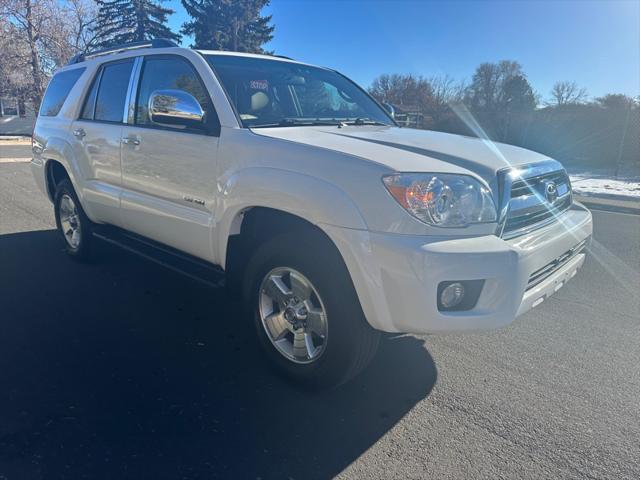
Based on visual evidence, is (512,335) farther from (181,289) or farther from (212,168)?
(181,289)

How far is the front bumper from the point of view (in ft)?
7.50

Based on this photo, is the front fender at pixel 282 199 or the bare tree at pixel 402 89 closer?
the front fender at pixel 282 199

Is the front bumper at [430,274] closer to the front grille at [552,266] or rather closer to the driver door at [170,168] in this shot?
the front grille at [552,266]

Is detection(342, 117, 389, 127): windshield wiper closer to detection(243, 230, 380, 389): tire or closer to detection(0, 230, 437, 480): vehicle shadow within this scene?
detection(243, 230, 380, 389): tire

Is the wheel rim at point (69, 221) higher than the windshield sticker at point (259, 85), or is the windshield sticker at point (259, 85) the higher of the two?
the windshield sticker at point (259, 85)

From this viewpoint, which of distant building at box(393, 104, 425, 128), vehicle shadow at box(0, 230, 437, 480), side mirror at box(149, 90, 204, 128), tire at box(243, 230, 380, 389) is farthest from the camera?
distant building at box(393, 104, 425, 128)

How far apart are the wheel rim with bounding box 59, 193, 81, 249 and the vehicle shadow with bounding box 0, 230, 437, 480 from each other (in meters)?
1.02

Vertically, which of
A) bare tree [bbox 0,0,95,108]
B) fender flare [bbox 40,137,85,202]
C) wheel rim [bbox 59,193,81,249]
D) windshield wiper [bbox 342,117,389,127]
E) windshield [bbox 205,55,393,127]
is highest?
bare tree [bbox 0,0,95,108]

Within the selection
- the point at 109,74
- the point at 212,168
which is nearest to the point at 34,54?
the point at 109,74

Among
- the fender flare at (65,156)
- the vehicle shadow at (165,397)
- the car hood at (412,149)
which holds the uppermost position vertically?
the car hood at (412,149)

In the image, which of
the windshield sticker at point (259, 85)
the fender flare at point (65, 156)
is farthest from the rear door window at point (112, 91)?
the windshield sticker at point (259, 85)

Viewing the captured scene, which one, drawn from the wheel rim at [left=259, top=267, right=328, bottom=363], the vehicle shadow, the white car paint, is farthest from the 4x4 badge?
the wheel rim at [left=259, top=267, right=328, bottom=363]

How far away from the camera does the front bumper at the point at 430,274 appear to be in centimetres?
229

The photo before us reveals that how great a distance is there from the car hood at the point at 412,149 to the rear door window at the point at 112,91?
72.0 inches
